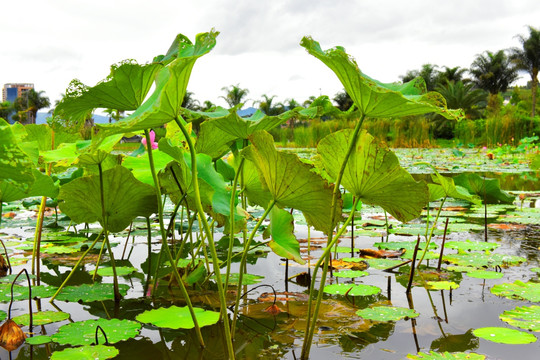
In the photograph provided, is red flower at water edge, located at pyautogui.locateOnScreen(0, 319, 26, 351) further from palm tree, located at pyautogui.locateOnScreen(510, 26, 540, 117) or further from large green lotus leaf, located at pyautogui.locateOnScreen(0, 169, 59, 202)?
palm tree, located at pyautogui.locateOnScreen(510, 26, 540, 117)

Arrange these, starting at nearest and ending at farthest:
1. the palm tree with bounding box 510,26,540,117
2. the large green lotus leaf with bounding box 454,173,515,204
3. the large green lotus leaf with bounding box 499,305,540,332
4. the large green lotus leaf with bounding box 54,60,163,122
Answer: the large green lotus leaf with bounding box 54,60,163,122
the large green lotus leaf with bounding box 499,305,540,332
the large green lotus leaf with bounding box 454,173,515,204
the palm tree with bounding box 510,26,540,117

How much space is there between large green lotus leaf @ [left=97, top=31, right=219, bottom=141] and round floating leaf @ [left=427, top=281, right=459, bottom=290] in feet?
3.39

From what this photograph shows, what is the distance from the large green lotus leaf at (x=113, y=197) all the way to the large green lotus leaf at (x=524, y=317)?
100 centimetres

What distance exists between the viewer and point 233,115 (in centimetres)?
96

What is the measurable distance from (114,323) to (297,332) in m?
0.43

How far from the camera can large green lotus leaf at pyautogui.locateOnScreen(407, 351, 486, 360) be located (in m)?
0.92

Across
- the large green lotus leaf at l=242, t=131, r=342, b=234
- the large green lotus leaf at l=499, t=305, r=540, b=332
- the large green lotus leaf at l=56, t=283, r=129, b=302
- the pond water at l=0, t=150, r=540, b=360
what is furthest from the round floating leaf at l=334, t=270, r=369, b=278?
the large green lotus leaf at l=56, t=283, r=129, b=302

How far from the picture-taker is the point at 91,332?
1026 millimetres

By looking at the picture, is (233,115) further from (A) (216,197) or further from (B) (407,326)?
(B) (407,326)

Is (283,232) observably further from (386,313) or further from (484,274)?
(484,274)

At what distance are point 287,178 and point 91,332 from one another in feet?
1.85

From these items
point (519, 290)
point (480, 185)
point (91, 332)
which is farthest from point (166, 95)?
point (480, 185)

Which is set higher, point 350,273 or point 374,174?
point 374,174

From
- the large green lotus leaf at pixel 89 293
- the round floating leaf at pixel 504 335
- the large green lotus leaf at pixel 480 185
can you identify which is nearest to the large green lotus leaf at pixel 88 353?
the large green lotus leaf at pixel 89 293
